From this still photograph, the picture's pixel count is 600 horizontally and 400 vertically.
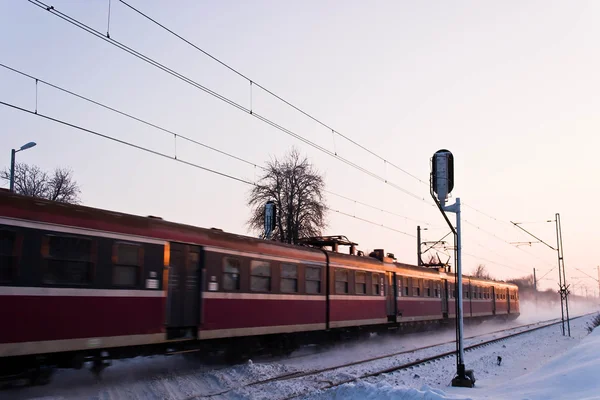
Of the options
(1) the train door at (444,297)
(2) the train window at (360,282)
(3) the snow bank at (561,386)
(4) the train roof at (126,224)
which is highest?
(4) the train roof at (126,224)

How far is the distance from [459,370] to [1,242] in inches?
347

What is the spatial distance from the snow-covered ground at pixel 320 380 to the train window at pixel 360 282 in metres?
2.47

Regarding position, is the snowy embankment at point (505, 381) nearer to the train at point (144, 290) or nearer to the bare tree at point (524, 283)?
the train at point (144, 290)

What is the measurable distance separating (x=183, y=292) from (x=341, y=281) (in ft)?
24.8

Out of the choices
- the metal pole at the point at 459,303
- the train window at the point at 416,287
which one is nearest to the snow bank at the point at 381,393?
the metal pole at the point at 459,303

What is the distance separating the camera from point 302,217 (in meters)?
35.8

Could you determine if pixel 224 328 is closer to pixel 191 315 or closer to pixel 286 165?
pixel 191 315

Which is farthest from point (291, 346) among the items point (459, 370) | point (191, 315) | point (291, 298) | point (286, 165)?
point (286, 165)

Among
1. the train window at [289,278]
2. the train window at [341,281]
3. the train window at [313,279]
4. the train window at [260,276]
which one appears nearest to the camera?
the train window at [260,276]

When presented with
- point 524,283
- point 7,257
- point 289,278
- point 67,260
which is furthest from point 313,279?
point 524,283

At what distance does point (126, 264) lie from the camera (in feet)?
33.9

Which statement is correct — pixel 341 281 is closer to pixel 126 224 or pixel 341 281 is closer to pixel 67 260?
pixel 126 224

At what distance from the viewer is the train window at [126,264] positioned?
1012 centimetres

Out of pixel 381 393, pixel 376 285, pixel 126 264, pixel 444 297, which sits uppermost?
pixel 126 264
